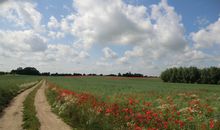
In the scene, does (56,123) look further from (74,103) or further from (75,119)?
(74,103)

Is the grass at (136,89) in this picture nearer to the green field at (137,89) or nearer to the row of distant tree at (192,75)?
the green field at (137,89)

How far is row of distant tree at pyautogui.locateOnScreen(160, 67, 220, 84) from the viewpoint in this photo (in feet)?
292

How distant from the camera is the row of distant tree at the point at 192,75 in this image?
8900 centimetres

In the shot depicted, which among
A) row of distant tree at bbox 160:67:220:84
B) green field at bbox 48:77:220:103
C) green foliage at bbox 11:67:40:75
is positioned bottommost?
green field at bbox 48:77:220:103

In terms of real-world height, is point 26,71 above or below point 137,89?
above

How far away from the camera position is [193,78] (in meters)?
93.3

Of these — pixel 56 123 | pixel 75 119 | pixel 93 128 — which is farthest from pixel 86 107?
pixel 93 128

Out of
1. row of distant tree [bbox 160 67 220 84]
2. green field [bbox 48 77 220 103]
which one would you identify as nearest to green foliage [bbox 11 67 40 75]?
row of distant tree [bbox 160 67 220 84]

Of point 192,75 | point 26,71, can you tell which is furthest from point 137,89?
point 26,71

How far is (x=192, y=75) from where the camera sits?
93.0 meters

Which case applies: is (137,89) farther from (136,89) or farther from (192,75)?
(192,75)

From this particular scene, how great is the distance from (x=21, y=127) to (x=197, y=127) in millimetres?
8511

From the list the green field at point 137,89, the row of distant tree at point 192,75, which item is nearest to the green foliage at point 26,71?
the row of distant tree at point 192,75

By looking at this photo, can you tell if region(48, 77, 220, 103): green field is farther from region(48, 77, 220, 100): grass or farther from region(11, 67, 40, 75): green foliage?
region(11, 67, 40, 75): green foliage
